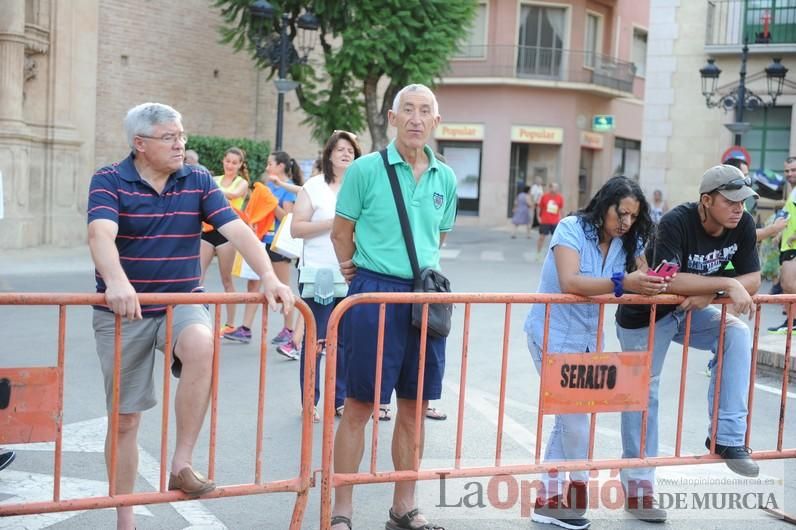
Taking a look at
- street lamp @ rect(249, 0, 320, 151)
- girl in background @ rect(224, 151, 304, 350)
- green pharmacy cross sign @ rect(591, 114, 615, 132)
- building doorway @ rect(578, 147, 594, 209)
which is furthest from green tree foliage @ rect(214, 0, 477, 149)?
building doorway @ rect(578, 147, 594, 209)

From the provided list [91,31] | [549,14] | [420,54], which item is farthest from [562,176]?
[91,31]

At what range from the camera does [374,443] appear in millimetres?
4711

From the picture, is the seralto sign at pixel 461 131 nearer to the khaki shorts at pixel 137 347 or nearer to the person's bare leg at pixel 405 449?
the person's bare leg at pixel 405 449

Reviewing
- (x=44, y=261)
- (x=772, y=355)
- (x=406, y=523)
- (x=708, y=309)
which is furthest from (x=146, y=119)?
(x=44, y=261)

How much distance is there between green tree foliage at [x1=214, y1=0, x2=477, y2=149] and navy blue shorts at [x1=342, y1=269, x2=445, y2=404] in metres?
17.9

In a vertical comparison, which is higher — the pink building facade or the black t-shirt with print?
the pink building facade

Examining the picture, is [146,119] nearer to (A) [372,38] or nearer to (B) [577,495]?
(B) [577,495]

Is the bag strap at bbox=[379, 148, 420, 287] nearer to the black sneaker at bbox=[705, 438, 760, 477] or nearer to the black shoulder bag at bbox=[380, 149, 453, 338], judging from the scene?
the black shoulder bag at bbox=[380, 149, 453, 338]

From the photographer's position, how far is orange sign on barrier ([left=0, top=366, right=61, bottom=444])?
4.19 meters

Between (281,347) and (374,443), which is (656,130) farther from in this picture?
(374,443)

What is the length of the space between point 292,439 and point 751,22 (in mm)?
24703

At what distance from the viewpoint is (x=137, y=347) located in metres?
4.45

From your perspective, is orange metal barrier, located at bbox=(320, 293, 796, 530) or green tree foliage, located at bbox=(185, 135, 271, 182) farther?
green tree foliage, located at bbox=(185, 135, 271, 182)

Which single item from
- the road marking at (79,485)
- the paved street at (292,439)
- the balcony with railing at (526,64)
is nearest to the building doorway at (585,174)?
the balcony with railing at (526,64)
